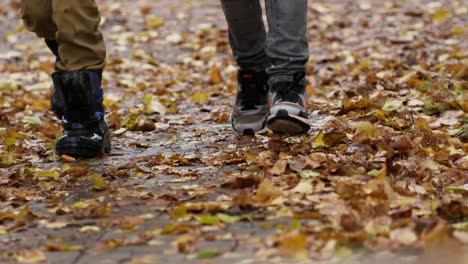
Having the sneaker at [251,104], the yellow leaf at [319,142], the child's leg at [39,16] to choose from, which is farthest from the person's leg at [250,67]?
the child's leg at [39,16]

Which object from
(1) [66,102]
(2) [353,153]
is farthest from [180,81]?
(2) [353,153]

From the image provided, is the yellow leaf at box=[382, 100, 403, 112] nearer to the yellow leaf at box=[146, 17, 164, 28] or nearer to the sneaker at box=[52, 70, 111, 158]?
the sneaker at box=[52, 70, 111, 158]

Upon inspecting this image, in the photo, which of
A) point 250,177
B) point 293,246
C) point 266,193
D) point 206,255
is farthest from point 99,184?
point 293,246

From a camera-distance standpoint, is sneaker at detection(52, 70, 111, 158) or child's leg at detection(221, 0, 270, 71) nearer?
sneaker at detection(52, 70, 111, 158)

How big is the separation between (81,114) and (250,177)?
121 centimetres

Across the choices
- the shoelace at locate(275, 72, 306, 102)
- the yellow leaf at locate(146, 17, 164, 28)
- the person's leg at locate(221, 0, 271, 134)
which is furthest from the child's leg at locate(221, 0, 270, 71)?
the yellow leaf at locate(146, 17, 164, 28)

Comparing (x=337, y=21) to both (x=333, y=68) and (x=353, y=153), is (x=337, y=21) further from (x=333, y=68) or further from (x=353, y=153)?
(x=353, y=153)

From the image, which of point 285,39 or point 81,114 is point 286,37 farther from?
point 81,114

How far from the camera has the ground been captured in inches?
99.5

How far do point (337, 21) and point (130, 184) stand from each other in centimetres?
669

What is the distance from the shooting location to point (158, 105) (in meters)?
5.82

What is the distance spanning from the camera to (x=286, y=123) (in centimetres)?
375

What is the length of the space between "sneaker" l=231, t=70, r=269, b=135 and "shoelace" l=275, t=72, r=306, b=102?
437 millimetres

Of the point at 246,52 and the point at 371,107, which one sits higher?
the point at 246,52
